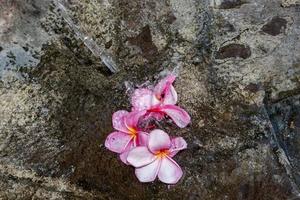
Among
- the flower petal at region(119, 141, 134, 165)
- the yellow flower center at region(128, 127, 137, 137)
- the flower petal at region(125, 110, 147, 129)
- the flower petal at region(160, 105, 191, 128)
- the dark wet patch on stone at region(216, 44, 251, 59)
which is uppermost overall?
the flower petal at region(125, 110, 147, 129)

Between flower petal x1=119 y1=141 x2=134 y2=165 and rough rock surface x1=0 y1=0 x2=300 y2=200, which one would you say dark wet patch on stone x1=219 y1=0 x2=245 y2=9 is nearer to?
rough rock surface x1=0 y1=0 x2=300 y2=200

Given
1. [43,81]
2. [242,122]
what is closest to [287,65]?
[242,122]

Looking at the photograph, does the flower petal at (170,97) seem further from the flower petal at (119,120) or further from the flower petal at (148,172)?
the flower petal at (148,172)

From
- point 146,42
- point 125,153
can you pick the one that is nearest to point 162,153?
point 125,153

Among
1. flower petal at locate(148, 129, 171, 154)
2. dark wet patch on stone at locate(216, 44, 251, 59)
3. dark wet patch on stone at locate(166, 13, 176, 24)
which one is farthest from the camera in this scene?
dark wet patch on stone at locate(166, 13, 176, 24)

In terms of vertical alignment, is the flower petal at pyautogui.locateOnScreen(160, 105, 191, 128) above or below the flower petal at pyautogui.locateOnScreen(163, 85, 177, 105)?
below

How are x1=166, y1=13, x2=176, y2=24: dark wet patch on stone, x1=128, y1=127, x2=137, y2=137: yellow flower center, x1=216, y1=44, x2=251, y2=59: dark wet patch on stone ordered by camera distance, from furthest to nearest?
x1=166, y1=13, x2=176, y2=24: dark wet patch on stone
x1=216, y1=44, x2=251, y2=59: dark wet patch on stone
x1=128, y1=127, x2=137, y2=137: yellow flower center

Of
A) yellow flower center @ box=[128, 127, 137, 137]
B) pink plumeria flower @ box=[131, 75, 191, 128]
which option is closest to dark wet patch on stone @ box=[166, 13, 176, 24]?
pink plumeria flower @ box=[131, 75, 191, 128]

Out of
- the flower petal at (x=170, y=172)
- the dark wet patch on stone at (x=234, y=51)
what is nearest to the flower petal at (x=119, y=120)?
the flower petal at (x=170, y=172)
